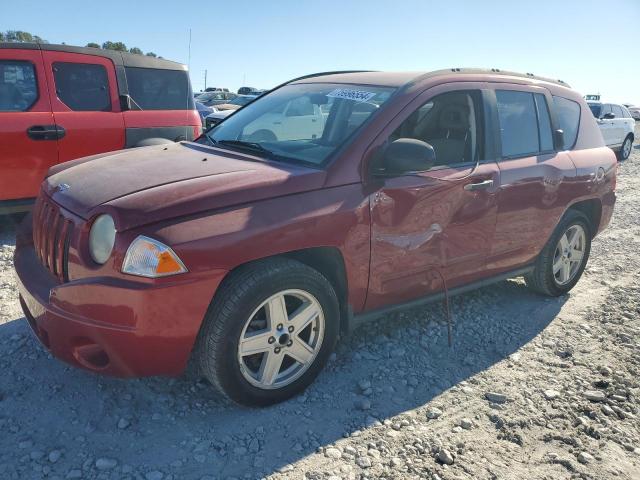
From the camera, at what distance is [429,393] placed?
3.21 metres

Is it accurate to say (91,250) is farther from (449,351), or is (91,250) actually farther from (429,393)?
(449,351)

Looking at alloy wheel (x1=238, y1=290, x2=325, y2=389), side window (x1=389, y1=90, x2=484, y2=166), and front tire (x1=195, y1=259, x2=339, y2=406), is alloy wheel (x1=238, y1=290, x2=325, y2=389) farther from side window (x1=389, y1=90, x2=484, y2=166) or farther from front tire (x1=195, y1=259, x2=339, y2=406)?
side window (x1=389, y1=90, x2=484, y2=166)

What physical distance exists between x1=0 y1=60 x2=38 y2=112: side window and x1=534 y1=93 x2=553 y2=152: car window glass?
4824 millimetres

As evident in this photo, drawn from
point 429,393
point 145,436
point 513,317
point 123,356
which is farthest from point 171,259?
point 513,317

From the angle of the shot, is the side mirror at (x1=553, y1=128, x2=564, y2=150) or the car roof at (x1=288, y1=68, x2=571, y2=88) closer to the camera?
A: the car roof at (x1=288, y1=68, x2=571, y2=88)

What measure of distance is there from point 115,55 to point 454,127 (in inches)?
175

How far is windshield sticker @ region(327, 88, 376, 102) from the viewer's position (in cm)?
348

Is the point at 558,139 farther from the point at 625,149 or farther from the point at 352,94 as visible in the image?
the point at 625,149

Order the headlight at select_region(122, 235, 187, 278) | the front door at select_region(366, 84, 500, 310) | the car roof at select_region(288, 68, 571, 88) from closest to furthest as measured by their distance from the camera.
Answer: the headlight at select_region(122, 235, 187, 278) < the front door at select_region(366, 84, 500, 310) < the car roof at select_region(288, 68, 571, 88)

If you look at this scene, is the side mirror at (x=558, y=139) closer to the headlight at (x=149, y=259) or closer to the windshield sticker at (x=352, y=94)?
the windshield sticker at (x=352, y=94)

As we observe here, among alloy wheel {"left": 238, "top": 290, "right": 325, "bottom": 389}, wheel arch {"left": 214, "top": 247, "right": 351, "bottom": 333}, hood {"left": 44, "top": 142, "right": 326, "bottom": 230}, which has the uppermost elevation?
hood {"left": 44, "top": 142, "right": 326, "bottom": 230}

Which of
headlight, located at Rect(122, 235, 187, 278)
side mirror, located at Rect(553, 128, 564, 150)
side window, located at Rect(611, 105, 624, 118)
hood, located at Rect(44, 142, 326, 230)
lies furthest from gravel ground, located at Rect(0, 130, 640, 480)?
side window, located at Rect(611, 105, 624, 118)

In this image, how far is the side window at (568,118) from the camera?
4.48 meters

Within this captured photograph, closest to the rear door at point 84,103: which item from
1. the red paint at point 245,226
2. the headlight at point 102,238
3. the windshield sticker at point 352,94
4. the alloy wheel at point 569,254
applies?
the red paint at point 245,226
